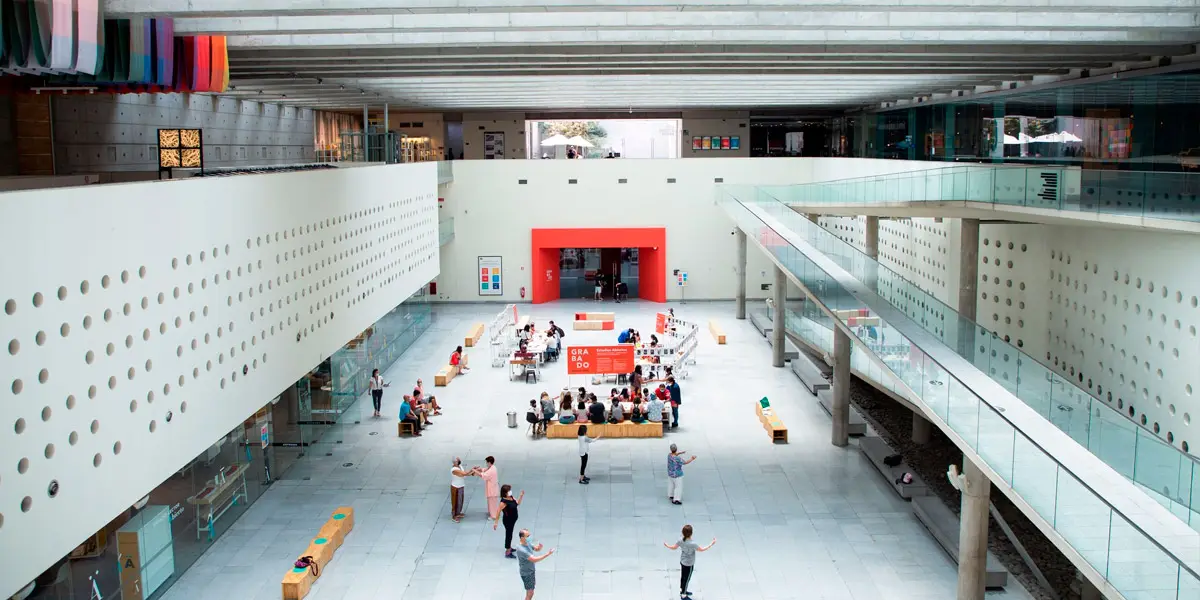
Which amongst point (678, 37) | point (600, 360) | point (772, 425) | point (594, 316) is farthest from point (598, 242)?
point (678, 37)

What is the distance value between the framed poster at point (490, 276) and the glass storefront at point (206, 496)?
505 inches

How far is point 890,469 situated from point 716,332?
1258 cm

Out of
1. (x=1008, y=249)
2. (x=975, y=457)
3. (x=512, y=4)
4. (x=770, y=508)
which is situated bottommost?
(x=770, y=508)

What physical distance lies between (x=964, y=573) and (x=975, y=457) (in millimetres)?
2134

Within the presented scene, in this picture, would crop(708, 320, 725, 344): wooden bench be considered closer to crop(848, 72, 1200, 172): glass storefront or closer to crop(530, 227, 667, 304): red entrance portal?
crop(530, 227, 667, 304): red entrance portal

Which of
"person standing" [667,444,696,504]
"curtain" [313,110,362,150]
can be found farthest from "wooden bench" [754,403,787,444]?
"curtain" [313,110,362,150]

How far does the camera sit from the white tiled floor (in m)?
13.7

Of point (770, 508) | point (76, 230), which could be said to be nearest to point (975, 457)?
point (770, 508)

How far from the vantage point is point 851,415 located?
851 inches

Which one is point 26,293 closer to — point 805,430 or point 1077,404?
point 1077,404

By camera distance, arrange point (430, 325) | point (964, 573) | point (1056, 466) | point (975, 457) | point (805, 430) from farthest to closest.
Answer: point (430, 325), point (805, 430), point (964, 573), point (975, 457), point (1056, 466)

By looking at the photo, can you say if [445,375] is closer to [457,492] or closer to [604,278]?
[457,492]

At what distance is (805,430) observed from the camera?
2117 centimetres

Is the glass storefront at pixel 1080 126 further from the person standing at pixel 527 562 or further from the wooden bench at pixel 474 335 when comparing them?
the wooden bench at pixel 474 335
